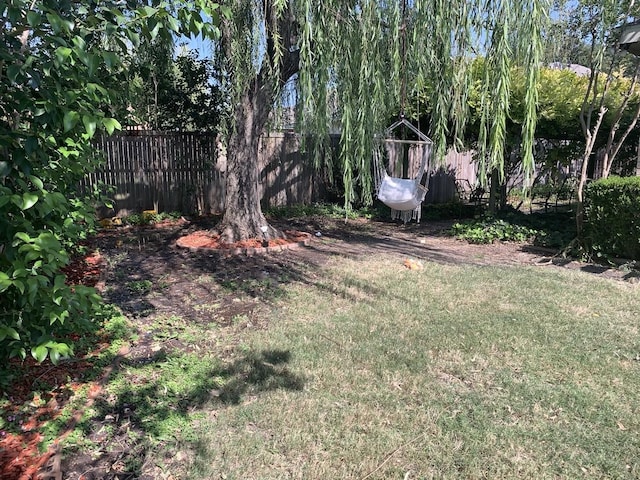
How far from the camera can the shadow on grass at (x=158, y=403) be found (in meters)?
2.52

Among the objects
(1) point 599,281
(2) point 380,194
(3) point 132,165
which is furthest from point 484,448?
(3) point 132,165

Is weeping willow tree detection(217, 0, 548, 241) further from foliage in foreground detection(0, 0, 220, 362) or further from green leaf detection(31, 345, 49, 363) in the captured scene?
green leaf detection(31, 345, 49, 363)

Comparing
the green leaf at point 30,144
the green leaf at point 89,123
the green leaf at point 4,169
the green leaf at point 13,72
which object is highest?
the green leaf at point 13,72

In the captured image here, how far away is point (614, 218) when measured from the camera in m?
6.73

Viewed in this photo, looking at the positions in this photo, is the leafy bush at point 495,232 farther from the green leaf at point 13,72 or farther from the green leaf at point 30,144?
the green leaf at point 13,72

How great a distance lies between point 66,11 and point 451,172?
1300 centimetres

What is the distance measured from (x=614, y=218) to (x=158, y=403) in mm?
6366

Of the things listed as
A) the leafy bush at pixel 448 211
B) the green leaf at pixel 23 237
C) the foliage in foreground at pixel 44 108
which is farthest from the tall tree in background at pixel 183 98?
the green leaf at pixel 23 237

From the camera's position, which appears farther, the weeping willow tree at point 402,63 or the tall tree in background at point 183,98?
the tall tree in background at point 183,98

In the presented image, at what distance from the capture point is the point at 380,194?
7273mm

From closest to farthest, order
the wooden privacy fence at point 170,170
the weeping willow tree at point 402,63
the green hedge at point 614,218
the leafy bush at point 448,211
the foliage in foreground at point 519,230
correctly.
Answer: the weeping willow tree at point 402,63
the green hedge at point 614,218
the foliage in foreground at point 519,230
the wooden privacy fence at point 170,170
the leafy bush at point 448,211

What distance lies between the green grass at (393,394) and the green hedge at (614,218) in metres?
1.96

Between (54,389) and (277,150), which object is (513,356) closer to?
(54,389)

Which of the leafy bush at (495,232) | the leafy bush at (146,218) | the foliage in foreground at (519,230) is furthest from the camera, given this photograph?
the leafy bush at (146,218)
